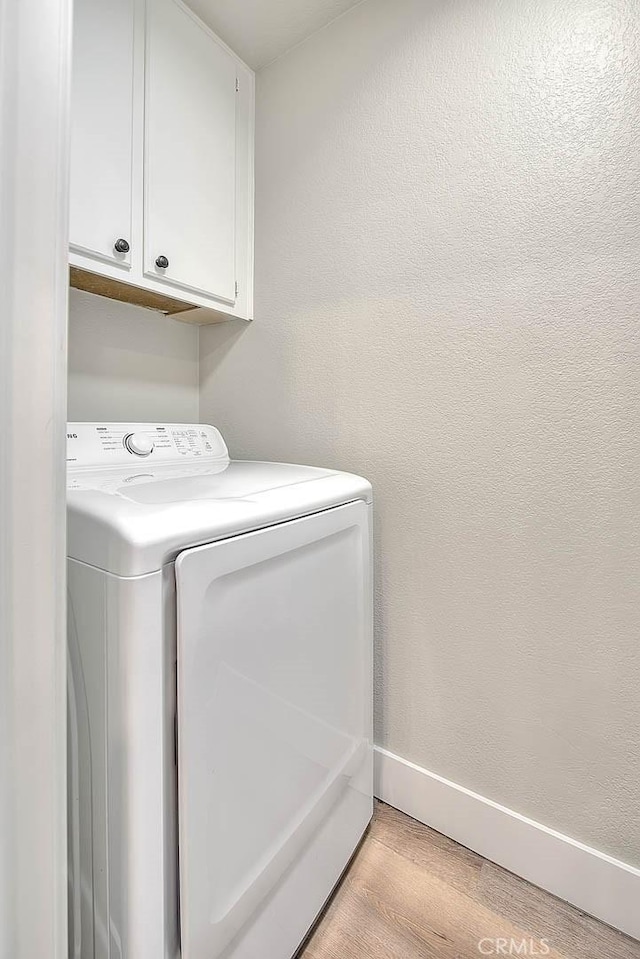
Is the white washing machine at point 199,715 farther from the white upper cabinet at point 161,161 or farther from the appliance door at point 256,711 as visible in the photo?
the white upper cabinet at point 161,161

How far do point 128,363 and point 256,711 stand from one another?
125 centimetres

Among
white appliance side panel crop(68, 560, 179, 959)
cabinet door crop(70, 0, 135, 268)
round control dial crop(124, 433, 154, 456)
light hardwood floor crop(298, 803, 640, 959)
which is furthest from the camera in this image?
round control dial crop(124, 433, 154, 456)

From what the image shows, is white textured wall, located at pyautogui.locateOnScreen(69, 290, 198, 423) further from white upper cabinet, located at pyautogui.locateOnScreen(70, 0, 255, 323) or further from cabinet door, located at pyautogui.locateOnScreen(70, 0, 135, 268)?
cabinet door, located at pyautogui.locateOnScreen(70, 0, 135, 268)

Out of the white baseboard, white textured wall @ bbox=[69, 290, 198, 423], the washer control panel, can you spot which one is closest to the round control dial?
the washer control panel

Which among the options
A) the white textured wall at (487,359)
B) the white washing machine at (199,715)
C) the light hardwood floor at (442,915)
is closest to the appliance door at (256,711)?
the white washing machine at (199,715)

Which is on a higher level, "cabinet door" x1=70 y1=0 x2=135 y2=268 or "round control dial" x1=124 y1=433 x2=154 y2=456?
"cabinet door" x1=70 y1=0 x2=135 y2=268

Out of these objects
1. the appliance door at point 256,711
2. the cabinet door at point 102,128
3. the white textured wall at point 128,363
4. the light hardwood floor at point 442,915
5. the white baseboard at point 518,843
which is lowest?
the light hardwood floor at point 442,915

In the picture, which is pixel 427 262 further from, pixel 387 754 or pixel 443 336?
pixel 387 754

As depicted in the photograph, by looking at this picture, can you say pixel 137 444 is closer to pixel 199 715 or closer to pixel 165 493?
pixel 165 493

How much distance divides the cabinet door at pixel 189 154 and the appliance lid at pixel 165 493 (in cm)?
50

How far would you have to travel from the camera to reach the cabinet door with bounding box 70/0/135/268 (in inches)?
44.7

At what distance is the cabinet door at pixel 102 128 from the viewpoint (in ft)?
3.73

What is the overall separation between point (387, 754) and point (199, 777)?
2.86 ft

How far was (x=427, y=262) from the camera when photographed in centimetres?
127
